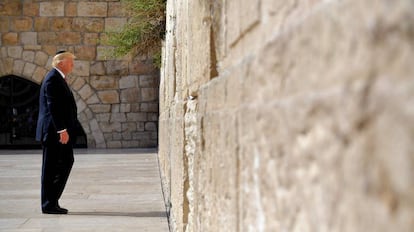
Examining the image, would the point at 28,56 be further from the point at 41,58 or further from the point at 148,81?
the point at 148,81

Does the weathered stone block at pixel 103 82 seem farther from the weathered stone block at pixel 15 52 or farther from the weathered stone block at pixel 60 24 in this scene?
the weathered stone block at pixel 15 52

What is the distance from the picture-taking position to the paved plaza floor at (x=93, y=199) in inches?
164

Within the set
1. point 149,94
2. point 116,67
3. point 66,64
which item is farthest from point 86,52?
point 66,64

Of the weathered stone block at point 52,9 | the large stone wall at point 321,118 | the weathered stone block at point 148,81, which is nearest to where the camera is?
the large stone wall at point 321,118

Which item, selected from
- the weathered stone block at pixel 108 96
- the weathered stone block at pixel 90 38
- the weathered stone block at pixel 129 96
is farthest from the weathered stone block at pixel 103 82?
the weathered stone block at pixel 90 38

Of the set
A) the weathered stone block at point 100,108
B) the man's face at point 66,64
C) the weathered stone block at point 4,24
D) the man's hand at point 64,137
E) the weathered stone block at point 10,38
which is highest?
the weathered stone block at point 4,24

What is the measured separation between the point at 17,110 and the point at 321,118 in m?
13.4

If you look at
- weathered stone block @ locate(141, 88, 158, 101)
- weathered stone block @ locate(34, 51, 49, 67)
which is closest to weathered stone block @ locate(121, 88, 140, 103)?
weathered stone block @ locate(141, 88, 158, 101)

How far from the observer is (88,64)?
1295cm

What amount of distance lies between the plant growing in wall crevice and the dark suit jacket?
12.5 feet

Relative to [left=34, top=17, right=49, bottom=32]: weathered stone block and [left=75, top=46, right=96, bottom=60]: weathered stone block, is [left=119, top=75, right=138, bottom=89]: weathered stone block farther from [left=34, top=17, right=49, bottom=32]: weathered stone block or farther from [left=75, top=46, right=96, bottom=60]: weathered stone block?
[left=34, top=17, right=49, bottom=32]: weathered stone block

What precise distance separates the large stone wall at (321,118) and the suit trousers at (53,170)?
356 centimetres

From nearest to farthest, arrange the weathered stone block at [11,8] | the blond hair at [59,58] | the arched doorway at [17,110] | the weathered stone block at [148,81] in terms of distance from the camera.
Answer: the blond hair at [59,58], the weathered stone block at [11,8], the weathered stone block at [148,81], the arched doorway at [17,110]

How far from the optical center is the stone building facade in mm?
12883
